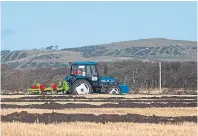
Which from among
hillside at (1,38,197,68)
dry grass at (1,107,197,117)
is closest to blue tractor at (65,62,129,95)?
dry grass at (1,107,197,117)

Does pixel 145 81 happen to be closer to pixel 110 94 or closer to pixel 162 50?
pixel 110 94

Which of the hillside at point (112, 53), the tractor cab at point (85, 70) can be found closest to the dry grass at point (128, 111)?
the tractor cab at point (85, 70)

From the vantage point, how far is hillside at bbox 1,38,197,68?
346 ft

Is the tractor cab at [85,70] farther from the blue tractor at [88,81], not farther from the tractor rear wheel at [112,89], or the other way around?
the tractor rear wheel at [112,89]

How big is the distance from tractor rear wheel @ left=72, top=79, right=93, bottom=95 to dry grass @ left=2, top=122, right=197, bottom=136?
18.2 m

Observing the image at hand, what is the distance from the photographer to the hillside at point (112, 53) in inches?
4151

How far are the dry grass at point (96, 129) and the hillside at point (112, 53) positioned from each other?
275 ft

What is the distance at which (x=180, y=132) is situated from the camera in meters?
12.8

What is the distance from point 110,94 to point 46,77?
29.7 meters

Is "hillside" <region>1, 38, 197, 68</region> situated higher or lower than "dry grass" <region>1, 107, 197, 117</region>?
higher

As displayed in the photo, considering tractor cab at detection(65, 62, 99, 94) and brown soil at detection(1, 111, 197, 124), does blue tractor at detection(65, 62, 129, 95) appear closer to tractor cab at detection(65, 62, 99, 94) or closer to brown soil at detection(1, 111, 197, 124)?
tractor cab at detection(65, 62, 99, 94)

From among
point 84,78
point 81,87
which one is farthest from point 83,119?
point 84,78

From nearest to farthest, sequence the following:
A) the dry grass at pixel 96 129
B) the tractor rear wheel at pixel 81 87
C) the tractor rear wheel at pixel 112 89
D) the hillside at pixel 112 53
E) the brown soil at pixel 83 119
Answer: the dry grass at pixel 96 129
the brown soil at pixel 83 119
the tractor rear wheel at pixel 81 87
the tractor rear wheel at pixel 112 89
the hillside at pixel 112 53

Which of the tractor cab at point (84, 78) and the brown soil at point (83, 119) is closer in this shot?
the brown soil at point (83, 119)
